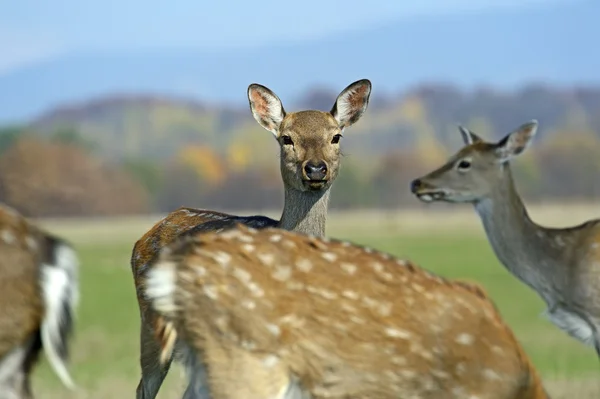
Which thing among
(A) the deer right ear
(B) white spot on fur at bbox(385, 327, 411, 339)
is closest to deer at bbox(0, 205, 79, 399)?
(B) white spot on fur at bbox(385, 327, 411, 339)

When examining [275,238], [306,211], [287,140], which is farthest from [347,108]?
[275,238]

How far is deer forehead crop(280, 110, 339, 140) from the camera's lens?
847cm

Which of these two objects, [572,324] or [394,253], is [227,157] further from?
[572,324]

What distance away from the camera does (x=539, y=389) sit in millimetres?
5402

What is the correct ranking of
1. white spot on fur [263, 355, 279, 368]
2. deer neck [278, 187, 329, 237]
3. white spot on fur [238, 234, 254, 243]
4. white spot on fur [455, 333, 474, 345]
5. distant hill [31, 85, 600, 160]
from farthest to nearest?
distant hill [31, 85, 600, 160], deer neck [278, 187, 329, 237], white spot on fur [238, 234, 254, 243], white spot on fur [455, 333, 474, 345], white spot on fur [263, 355, 279, 368]

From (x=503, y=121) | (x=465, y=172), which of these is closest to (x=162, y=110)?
(x=503, y=121)

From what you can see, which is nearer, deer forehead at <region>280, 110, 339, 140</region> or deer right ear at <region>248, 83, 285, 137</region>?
deer forehead at <region>280, 110, 339, 140</region>

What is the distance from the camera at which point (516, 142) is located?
32.6ft

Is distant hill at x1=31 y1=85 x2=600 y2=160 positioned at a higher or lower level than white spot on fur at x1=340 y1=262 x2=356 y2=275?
lower

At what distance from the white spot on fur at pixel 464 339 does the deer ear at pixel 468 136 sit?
17.0 ft

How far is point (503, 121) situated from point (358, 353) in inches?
6076

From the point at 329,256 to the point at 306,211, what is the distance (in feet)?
9.53

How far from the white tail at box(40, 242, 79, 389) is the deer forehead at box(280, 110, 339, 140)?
9.42ft

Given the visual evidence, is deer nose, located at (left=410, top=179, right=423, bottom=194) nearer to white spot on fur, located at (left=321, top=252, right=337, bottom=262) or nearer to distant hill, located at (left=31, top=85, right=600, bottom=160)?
white spot on fur, located at (left=321, top=252, right=337, bottom=262)
